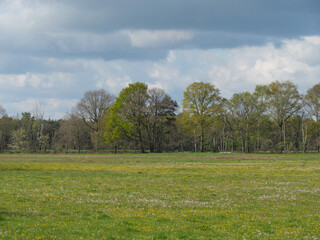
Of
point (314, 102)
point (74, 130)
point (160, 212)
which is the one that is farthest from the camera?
point (74, 130)

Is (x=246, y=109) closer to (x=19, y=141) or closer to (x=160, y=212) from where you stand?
(x=19, y=141)

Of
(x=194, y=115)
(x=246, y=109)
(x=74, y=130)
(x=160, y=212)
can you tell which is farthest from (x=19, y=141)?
(x=160, y=212)

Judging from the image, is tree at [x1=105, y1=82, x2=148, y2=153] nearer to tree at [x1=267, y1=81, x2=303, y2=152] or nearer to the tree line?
the tree line

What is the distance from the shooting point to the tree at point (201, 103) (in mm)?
90125

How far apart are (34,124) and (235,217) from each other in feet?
380

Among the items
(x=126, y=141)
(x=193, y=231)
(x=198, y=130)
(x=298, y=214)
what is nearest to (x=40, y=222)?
(x=193, y=231)

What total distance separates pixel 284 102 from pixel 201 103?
73.4 ft

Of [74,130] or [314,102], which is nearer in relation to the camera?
[314,102]

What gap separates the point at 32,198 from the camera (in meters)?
18.4

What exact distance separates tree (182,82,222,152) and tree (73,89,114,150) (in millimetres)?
26537

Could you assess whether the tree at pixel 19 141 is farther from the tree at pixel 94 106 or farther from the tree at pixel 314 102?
the tree at pixel 314 102

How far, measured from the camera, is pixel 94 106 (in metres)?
A: 102

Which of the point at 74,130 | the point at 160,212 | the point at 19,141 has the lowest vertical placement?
the point at 160,212

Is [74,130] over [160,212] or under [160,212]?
over
